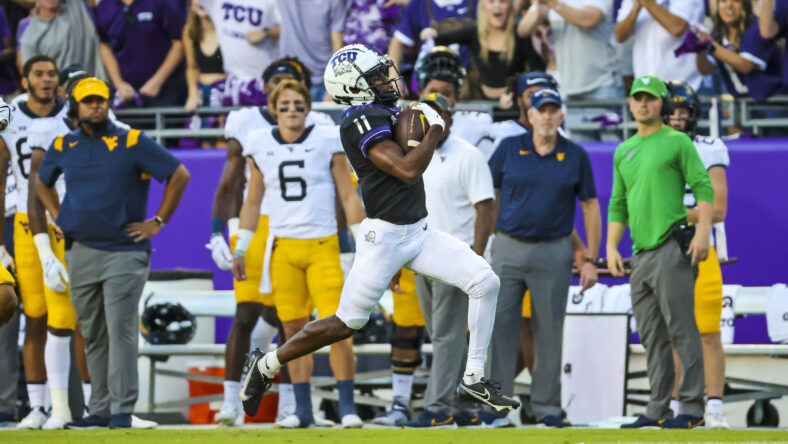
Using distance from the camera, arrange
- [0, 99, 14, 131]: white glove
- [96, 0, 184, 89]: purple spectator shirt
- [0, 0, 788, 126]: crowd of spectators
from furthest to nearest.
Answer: [96, 0, 184, 89]: purple spectator shirt < [0, 0, 788, 126]: crowd of spectators < [0, 99, 14, 131]: white glove

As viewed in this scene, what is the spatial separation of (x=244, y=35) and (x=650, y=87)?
4862 mm

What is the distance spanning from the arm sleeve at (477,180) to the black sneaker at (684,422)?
182 cm

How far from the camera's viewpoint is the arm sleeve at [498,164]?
9.13m

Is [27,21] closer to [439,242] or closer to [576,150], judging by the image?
[576,150]

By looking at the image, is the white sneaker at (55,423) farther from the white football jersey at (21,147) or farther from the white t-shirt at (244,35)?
the white t-shirt at (244,35)

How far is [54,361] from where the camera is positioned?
9250 mm

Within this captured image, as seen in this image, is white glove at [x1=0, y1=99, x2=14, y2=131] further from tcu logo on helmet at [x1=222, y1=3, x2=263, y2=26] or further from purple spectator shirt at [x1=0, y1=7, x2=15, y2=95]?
purple spectator shirt at [x1=0, y1=7, x2=15, y2=95]

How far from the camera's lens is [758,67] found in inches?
426

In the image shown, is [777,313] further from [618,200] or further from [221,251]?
[221,251]

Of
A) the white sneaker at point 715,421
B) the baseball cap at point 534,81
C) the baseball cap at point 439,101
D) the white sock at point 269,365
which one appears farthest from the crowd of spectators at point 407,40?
the white sock at point 269,365

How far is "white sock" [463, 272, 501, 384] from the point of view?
6.98 m

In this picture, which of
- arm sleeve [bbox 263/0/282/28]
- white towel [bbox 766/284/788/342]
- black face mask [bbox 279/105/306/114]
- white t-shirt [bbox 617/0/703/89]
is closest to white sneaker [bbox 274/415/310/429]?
black face mask [bbox 279/105/306/114]

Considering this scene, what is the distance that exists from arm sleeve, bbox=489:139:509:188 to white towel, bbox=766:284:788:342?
2266 millimetres

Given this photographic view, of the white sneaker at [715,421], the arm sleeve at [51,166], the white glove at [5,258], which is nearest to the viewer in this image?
the white sneaker at [715,421]
